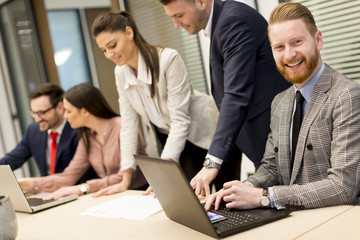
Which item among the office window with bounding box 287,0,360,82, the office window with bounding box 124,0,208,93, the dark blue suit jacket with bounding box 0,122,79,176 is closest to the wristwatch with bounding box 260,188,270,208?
the office window with bounding box 287,0,360,82

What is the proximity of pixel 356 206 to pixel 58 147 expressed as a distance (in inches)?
87.8

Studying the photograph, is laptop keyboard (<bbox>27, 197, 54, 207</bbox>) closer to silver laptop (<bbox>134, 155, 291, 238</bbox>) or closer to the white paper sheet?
the white paper sheet

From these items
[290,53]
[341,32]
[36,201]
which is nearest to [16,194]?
[36,201]

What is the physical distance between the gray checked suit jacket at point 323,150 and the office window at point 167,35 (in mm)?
1769

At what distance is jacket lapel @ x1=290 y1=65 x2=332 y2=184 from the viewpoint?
4.70 feet

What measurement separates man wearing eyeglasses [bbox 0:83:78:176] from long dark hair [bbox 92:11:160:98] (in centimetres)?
95

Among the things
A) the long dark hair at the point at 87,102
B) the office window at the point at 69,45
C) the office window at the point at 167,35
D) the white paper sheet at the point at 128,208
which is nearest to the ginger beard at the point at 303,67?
the white paper sheet at the point at 128,208

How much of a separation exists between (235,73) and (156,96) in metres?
0.72

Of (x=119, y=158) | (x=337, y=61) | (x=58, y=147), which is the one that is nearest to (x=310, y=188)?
(x=337, y=61)

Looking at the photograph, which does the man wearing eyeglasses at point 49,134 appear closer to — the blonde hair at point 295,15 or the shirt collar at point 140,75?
the shirt collar at point 140,75

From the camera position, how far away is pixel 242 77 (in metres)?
1.77

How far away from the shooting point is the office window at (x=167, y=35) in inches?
131

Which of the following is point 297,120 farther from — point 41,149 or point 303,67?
point 41,149

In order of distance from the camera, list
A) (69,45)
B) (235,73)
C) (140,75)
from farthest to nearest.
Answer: (69,45) → (140,75) → (235,73)
